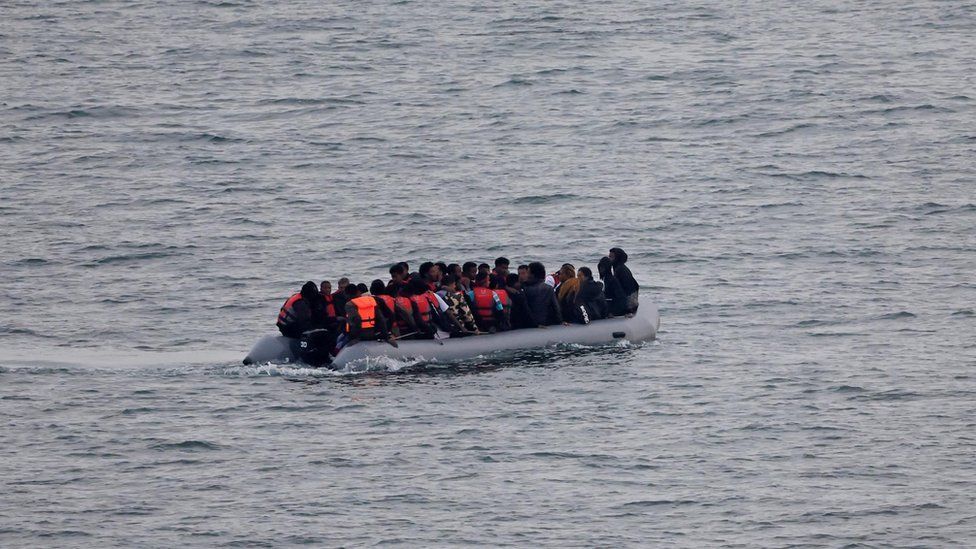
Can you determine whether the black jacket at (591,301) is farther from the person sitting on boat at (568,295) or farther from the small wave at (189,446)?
the small wave at (189,446)

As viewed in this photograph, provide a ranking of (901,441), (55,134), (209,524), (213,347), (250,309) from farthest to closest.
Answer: (55,134)
(250,309)
(213,347)
(901,441)
(209,524)

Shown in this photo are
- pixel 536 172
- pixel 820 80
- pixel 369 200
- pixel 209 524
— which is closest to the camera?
pixel 209 524

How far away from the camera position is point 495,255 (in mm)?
36875

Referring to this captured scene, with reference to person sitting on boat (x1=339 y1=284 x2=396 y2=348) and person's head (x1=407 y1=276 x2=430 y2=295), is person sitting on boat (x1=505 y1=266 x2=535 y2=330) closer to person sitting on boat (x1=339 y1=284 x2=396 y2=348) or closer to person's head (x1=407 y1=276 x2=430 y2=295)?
person's head (x1=407 y1=276 x2=430 y2=295)

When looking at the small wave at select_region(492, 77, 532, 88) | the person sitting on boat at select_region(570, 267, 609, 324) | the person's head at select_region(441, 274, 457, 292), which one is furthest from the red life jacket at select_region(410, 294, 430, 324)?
the small wave at select_region(492, 77, 532, 88)

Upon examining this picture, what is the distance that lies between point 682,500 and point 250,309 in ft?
44.2

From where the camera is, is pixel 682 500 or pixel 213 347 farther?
pixel 213 347

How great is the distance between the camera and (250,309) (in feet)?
107

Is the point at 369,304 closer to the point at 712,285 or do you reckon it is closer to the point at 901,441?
the point at 901,441

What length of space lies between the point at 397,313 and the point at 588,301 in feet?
12.0

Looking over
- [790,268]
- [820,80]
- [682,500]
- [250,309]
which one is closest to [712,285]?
[790,268]

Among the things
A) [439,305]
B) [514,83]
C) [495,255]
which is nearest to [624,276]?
[439,305]

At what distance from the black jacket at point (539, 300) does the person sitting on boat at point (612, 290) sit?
140 centimetres

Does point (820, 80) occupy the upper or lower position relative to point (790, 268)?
upper
